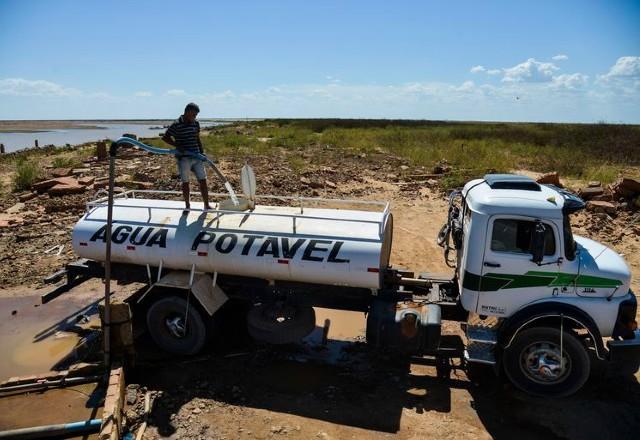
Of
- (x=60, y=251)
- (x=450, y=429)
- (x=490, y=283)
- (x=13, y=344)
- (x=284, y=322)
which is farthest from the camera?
(x=60, y=251)

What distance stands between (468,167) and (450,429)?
19.2 metres

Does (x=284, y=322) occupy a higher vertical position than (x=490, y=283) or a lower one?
lower

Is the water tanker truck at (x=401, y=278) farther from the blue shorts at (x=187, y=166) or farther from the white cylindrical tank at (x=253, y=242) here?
the blue shorts at (x=187, y=166)

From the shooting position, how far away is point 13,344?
8008mm

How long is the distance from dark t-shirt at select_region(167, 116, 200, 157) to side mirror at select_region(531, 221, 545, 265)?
5.46 metres

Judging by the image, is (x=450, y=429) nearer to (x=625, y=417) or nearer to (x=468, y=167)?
(x=625, y=417)

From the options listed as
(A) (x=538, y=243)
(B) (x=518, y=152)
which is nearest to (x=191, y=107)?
(A) (x=538, y=243)

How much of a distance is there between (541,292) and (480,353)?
1.13 meters

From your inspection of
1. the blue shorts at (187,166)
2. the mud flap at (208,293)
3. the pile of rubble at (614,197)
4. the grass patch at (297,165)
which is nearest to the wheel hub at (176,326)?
the mud flap at (208,293)

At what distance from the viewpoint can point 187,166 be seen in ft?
26.6

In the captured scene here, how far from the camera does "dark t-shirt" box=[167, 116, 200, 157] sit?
26.0 feet

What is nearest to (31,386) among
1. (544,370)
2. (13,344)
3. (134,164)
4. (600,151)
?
(13,344)

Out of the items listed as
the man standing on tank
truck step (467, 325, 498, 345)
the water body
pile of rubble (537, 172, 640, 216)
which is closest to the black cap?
the man standing on tank

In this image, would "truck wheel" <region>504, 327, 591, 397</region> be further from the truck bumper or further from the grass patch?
the grass patch
